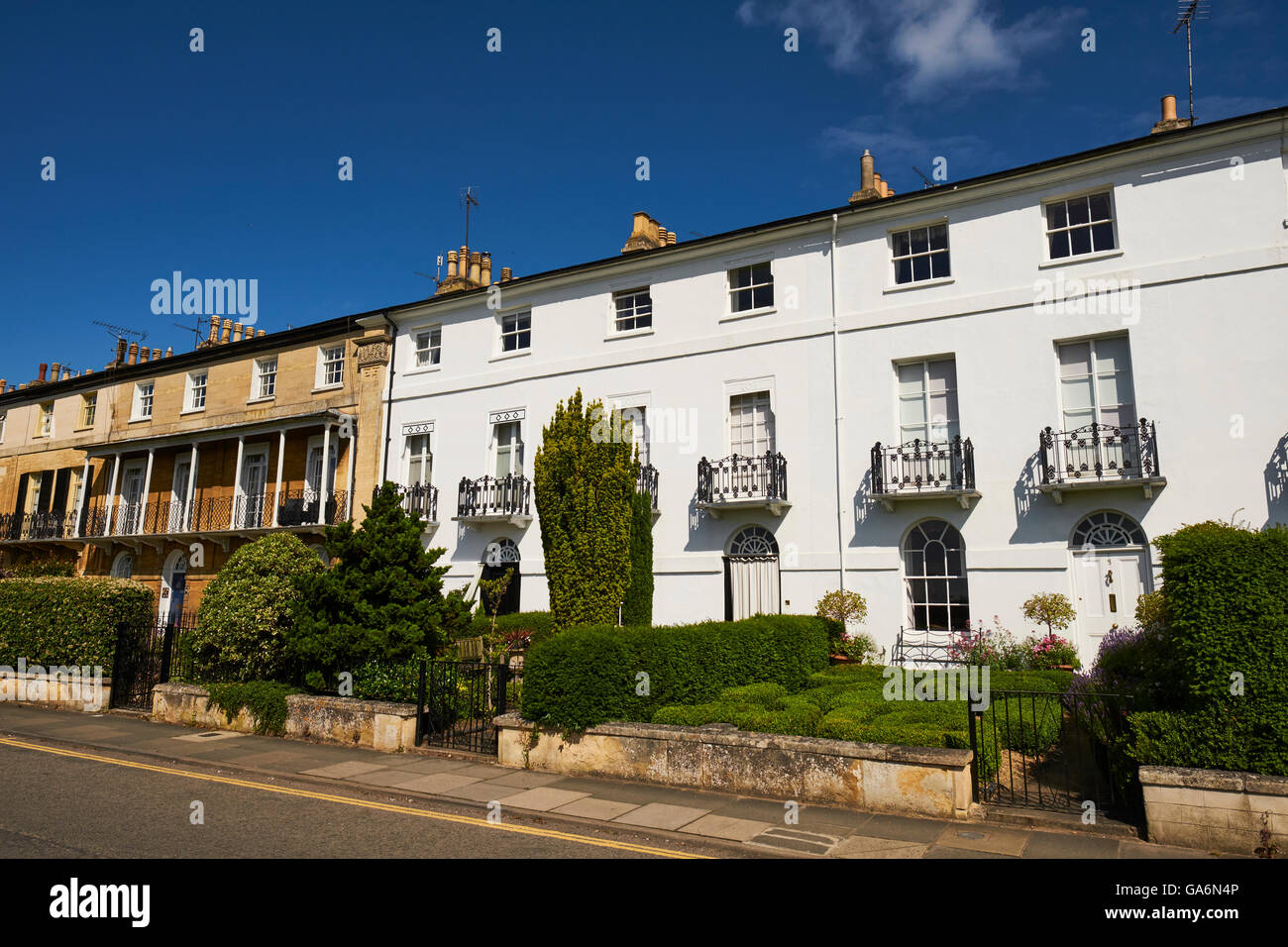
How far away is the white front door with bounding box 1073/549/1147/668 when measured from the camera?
48.9ft

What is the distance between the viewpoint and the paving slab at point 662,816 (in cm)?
787

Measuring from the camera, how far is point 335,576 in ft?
42.0

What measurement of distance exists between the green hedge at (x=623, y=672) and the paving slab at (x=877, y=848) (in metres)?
3.47

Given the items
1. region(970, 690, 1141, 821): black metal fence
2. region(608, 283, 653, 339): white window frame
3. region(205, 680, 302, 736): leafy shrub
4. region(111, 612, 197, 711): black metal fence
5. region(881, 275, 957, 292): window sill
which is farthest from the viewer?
region(608, 283, 653, 339): white window frame

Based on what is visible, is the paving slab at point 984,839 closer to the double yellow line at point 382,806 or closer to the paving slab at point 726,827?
the paving slab at point 726,827

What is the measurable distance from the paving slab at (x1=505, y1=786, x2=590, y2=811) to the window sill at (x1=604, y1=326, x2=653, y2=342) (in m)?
13.8

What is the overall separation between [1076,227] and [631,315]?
35.1 feet

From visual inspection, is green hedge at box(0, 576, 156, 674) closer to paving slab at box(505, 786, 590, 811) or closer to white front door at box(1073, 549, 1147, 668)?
paving slab at box(505, 786, 590, 811)

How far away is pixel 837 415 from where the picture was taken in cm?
1805

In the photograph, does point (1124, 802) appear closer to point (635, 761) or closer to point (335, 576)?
point (635, 761)

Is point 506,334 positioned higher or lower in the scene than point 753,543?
higher

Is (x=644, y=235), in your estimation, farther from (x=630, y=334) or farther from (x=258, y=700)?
(x=258, y=700)

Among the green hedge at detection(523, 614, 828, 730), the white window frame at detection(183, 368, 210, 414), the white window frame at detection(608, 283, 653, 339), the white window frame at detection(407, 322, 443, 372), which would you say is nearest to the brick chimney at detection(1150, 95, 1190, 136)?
the white window frame at detection(608, 283, 653, 339)

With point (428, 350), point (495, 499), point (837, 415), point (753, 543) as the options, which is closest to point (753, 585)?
point (753, 543)
